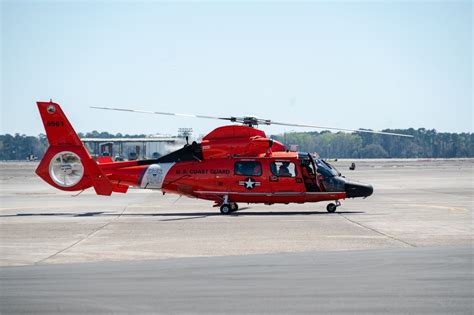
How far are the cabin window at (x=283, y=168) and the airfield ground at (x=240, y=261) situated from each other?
1428 millimetres

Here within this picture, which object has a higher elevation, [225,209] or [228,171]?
[228,171]

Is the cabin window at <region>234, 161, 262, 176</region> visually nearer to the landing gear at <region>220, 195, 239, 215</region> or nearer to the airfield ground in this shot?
the landing gear at <region>220, 195, 239, 215</region>

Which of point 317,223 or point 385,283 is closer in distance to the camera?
point 385,283

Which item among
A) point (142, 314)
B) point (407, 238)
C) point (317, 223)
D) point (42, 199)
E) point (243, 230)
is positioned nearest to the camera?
point (142, 314)

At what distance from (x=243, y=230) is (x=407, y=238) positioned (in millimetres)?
4555

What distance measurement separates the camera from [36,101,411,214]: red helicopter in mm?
23984

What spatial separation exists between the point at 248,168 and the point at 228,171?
0.73 metres

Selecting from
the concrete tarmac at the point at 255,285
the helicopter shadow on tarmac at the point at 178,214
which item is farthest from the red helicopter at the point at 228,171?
the concrete tarmac at the point at 255,285

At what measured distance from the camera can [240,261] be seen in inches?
506

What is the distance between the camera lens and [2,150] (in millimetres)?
196250

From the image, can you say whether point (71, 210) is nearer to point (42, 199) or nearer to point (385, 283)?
point (42, 199)

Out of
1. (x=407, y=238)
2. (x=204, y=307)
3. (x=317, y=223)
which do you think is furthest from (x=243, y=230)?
(x=204, y=307)

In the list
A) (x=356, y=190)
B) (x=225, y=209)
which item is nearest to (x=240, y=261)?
(x=225, y=209)

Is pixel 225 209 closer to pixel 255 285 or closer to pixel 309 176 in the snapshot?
pixel 309 176
